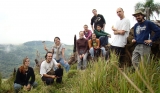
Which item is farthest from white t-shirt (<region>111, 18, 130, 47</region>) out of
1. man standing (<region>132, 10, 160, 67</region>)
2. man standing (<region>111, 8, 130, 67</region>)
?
man standing (<region>132, 10, 160, 67</region>)

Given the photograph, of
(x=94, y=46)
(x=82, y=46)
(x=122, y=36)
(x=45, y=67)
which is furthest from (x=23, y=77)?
(x=122, y=36)

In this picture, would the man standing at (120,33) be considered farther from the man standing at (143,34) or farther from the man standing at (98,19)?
the man standing at (98,19)

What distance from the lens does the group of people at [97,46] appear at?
16.0 ft

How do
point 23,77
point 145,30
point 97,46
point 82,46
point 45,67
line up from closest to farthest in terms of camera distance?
point 145,30 < point 45,67 < point 23,77 < point 97,46 < point 82,46

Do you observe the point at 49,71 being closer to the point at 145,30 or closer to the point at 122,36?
the point at 122,36

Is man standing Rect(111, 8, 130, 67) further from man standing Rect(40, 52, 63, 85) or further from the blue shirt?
man standing Rect(40, 52, 63, 85)

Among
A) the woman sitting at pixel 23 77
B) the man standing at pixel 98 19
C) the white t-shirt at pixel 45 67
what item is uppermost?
the man standing at pixel 98 19

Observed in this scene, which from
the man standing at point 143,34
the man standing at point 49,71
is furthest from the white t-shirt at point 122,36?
the man standing at point 49,71

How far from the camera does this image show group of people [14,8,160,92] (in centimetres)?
486

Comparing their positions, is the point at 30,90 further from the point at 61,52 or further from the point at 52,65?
the point at 61,52

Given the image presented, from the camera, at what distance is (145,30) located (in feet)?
15.8

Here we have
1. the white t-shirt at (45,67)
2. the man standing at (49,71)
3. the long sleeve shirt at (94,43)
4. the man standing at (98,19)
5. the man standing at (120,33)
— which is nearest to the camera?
the man standing at (120,33)

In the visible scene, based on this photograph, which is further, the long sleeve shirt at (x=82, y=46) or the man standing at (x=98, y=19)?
the man standing at (x=98, y=19)

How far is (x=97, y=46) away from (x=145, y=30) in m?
3.40
